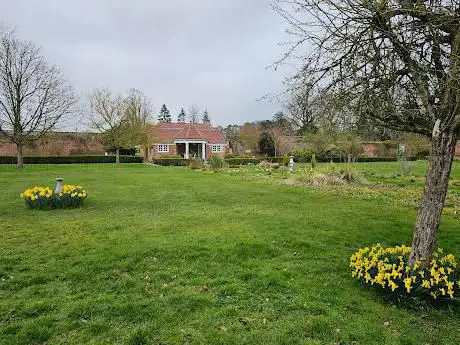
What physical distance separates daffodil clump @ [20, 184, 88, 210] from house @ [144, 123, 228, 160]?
39302mm

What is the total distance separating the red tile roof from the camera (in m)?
51.4

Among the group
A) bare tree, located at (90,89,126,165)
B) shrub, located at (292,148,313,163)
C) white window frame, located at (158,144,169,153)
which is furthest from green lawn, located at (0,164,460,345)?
white window frame, located at (158,144,169,153)

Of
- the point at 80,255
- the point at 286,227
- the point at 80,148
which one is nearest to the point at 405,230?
the point at 286,227

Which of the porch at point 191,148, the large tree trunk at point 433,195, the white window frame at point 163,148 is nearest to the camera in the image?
the large tree trunk at point 433,195

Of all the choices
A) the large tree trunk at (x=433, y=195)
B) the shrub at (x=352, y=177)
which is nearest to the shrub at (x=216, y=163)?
the shrub at (x=352, y=177)

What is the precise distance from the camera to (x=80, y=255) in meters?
5.59

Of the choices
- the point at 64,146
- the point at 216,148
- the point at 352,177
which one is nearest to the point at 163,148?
the point at 216,148

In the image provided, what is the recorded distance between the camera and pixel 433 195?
4238 mm

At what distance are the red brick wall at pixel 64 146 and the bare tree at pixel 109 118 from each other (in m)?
6.90

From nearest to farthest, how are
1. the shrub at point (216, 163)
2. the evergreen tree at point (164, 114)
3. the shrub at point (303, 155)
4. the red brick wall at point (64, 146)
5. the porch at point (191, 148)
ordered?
1. the shrub at point (216, 163)
2. the red brick wall at point (64, 146)
3. the shrub at point (303, 155)
4. the porch at point (191, 148)
5. the evergreen tree at point (164, 114)

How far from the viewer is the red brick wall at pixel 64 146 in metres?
43.2

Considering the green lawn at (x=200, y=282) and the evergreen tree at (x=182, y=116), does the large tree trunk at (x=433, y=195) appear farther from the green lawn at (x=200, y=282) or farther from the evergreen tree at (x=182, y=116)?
the evergreen tree at (x=182, y=116)

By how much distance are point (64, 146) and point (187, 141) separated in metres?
16.0

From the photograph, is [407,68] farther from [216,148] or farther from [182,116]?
[182,116]
